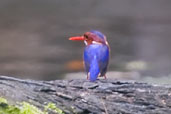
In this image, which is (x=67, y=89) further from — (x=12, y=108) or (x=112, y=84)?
(x=12, y=108)

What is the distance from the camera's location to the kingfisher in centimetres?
567

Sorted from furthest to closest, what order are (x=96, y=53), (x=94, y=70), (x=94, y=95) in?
1. (x=96, y=53)
2. (x=94, y=70)
3. (x=94, y=95)

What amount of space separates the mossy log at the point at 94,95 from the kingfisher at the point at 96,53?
0.34 m

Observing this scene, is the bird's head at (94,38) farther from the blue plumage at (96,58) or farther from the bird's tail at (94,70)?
the bird's tail at (94,70)

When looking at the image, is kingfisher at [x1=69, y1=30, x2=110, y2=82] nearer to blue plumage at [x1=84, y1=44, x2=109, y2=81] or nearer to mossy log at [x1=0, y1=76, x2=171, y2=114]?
blue plumage at [x1=84, y1=44, x2=109, y2=81]

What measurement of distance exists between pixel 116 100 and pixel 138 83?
564mm

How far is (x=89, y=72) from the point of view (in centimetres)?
563

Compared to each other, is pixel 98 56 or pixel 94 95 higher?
pixel 98 56

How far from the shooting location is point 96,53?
225 inches

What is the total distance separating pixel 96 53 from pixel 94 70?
270mm

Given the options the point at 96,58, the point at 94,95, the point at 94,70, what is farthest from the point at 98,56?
the point at 94,95

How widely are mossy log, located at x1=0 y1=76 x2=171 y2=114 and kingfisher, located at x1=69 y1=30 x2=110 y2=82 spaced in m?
0.34

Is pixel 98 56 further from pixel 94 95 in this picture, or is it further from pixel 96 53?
pixel 94 95

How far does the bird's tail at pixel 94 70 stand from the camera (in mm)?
5503
